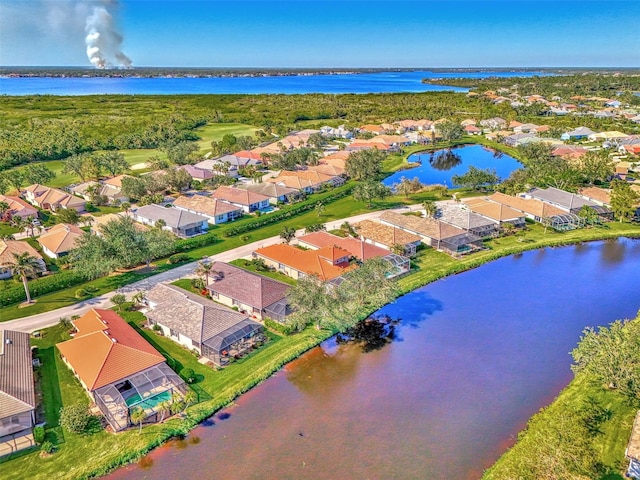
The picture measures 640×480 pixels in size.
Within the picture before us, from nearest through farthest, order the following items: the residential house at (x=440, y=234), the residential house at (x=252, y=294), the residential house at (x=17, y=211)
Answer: the residential house at (x=252, y=294) → the residential house at (x=440, y=234) → the residential house at (x=17, y=211)

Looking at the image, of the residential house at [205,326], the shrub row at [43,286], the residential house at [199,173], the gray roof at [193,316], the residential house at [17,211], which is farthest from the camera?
the residential house at [199,173]

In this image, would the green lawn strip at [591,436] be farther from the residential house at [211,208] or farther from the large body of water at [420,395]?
the residential house at [211,208]

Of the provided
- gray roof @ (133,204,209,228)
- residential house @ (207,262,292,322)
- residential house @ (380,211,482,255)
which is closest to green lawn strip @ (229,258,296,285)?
residential house @ (207,262,292,322)

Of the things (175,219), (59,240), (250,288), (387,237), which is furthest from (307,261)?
(59,240)

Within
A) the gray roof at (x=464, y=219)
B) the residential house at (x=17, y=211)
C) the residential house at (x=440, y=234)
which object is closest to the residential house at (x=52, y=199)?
the residential house at (x=17, y=211)

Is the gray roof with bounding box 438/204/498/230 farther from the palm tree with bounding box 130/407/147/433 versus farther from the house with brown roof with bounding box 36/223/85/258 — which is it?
the house with brown roof with bounding box 36/223/85/258

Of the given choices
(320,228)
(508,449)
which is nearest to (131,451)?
(508,449)
